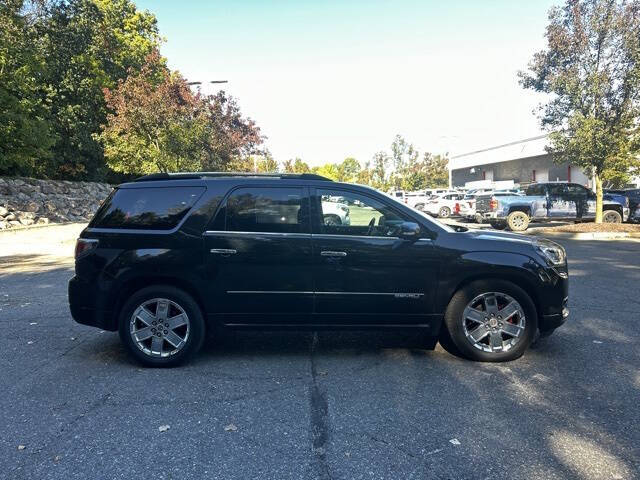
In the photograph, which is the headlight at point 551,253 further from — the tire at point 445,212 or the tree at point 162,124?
the tire at point 445,212

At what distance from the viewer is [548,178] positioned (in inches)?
2069

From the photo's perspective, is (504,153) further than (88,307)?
Yes

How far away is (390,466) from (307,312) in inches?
75.8

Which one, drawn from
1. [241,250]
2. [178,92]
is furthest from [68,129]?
[241,250]

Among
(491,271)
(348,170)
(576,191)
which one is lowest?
(491,271)

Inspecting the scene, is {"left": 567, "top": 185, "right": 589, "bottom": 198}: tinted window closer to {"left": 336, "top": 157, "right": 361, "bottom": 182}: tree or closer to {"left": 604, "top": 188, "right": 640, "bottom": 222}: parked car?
{"left": 604, "top": 188, "right": 640, "bottom": 222}: parked car

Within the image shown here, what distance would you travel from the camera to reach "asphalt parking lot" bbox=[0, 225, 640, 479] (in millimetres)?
3027

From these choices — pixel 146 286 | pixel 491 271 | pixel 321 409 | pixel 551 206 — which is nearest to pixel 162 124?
pixel 551 206

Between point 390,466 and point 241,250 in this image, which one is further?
point 241,250

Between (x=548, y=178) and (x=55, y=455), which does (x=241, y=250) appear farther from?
(x=548, y=178)

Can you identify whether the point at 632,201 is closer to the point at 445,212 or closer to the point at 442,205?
the point at 445,212

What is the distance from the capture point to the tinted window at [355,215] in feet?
15.6

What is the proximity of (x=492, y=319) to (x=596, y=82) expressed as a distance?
1438 centimetres

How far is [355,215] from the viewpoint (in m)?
4.81
